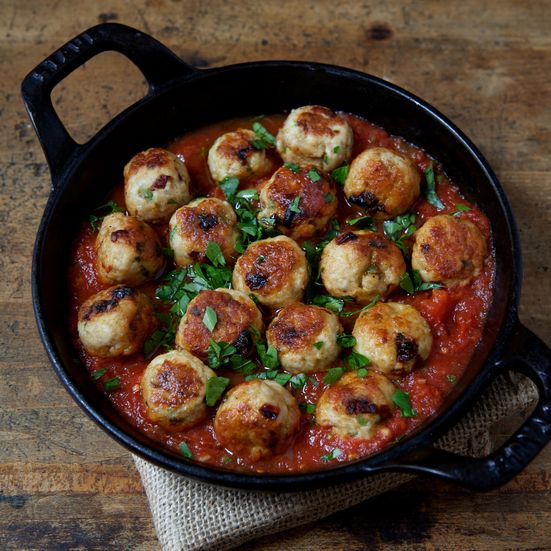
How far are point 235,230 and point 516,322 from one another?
138 centimetres

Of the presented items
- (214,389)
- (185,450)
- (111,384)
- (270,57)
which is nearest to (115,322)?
(111,384)

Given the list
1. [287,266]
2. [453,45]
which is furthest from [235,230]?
[453,45]

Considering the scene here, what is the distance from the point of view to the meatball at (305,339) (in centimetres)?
326

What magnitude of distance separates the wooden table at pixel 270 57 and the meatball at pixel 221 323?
2.77ft

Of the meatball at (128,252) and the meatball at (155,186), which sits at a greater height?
the meatball at (155,186)

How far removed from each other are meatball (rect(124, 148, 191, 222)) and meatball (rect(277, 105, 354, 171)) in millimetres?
579

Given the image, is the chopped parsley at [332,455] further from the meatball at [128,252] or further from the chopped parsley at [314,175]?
the chopped parsley at [314,175]

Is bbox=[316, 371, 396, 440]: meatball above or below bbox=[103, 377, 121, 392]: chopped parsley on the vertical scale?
above

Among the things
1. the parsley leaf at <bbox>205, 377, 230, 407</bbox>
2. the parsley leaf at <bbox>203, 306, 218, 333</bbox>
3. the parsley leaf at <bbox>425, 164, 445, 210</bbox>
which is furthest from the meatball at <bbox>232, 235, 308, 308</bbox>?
the parsley leaf at <bbox>425, 164, 445, 210</bbox>

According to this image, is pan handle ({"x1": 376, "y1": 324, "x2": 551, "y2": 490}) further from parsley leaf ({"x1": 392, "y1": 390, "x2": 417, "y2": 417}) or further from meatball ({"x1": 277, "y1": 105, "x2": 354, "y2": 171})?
meatball ({"x1": 277, "y1": 105, "x2": 354, "y2": 171})

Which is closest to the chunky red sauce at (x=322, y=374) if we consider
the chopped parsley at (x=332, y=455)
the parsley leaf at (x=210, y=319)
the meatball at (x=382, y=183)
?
the chopped parsley at (x=332, y=455)

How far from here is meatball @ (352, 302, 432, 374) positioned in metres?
3.22

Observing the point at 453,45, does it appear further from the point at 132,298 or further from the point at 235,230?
the point at 132,298

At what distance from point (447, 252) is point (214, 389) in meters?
1.25
